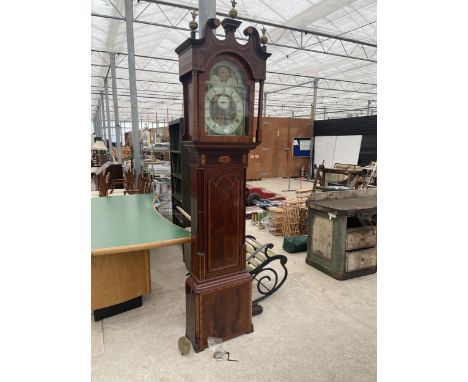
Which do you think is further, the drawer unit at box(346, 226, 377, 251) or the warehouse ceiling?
the warehouse ceiling

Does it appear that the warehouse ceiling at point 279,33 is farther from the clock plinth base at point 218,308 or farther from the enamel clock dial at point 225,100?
the clock plinth base at point 218,308

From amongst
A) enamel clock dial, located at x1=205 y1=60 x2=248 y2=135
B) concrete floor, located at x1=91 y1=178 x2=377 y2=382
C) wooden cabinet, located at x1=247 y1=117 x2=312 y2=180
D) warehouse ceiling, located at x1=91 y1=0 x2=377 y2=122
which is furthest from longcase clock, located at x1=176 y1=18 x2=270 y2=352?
wooden cabinet, located at x1=247 y1=117 x2=312 y2=180

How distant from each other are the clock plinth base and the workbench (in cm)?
144

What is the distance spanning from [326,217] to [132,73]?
192 inches

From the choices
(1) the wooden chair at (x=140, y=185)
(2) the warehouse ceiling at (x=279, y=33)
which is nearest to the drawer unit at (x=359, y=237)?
(1) the wooden chair at (x=140, y=185)

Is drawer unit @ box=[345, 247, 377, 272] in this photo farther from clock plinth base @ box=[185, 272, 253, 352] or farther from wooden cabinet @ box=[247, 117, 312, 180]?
wooden cabinet @ box=[247, 117, 312, 180]

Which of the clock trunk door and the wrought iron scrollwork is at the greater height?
the clock trunk door

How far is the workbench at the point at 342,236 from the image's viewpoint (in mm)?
3303

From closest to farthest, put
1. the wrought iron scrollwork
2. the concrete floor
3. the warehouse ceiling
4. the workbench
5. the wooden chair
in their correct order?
the concrete floor < the wrought iron scrollwork < the workbench < the wooden chair < the warehouse ceiling

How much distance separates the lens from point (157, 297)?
3.05 meters

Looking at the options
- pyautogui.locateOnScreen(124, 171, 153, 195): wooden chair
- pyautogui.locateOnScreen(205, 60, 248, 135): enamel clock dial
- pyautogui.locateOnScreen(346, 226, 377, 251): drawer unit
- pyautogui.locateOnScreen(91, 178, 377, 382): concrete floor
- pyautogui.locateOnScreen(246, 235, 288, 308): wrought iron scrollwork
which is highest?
pyautogui.locateOnScreen(205, 60, 248, 135): enamel clock dial

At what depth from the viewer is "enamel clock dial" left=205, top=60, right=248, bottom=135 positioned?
198cm

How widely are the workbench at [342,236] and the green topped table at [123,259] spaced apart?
1.76 m
